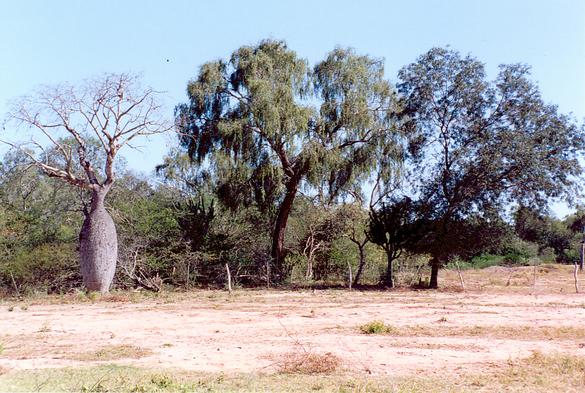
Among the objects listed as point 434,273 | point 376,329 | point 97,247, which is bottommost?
point 376,329

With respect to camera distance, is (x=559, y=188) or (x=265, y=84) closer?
(x=559, y=188)

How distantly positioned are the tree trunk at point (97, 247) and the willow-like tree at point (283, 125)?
19.8 feet

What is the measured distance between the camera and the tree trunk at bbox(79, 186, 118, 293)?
17250 millimetres

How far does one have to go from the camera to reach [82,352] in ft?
26.0

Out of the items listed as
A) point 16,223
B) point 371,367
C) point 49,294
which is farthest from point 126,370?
point 16,223

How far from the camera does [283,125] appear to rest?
73.0 ft

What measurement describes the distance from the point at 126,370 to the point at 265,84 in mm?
17249

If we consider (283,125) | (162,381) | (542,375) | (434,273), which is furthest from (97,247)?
(542,375)

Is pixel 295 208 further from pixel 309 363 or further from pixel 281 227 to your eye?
pixel 309 363

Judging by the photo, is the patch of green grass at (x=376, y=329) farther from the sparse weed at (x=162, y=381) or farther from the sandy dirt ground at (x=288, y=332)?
the sparse weed at (x=162, y=381)

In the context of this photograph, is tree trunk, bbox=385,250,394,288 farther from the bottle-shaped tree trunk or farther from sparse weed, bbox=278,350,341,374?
sparse weed, bbox=278,350,341,374

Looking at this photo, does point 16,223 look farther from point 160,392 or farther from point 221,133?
point 160,392

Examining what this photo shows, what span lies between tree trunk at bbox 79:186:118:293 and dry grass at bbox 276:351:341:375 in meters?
11.3

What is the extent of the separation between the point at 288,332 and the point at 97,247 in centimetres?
936
